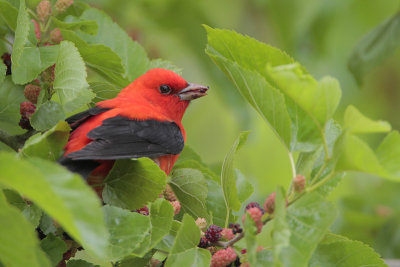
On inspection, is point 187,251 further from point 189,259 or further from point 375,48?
point 375,48

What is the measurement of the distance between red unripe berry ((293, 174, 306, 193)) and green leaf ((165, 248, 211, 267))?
0.83ft

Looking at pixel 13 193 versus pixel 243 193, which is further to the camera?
pixel 243 193

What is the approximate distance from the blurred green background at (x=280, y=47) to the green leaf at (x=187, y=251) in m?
2.07

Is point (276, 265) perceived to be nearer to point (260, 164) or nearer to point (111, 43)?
point (111, 43)

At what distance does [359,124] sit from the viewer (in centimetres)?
120

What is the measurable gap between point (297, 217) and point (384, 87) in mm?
5251

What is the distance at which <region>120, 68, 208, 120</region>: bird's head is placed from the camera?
257cm

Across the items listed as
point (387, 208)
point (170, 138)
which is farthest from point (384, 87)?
point (170, 138)

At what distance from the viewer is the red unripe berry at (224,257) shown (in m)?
1.42

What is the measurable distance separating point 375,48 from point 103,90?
1389 millimetres

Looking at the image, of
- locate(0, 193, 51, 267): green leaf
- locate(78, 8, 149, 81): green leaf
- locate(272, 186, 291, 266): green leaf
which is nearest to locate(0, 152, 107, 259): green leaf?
locate(0, 193, 51, 267): green leaf

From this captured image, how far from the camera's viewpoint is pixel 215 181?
6.24 ft

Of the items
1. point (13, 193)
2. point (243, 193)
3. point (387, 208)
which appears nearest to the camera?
point (13, 193)

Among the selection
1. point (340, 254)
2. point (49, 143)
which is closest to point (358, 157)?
point (340, 254)
